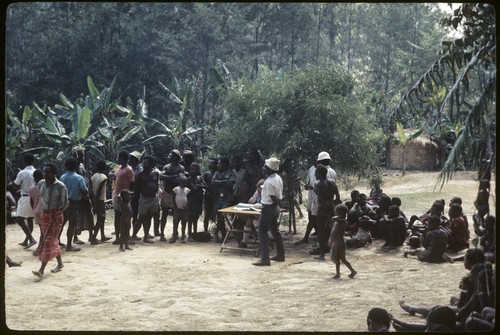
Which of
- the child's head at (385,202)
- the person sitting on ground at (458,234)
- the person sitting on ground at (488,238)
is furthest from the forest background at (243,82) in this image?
the person sitting on ground at (458,234)

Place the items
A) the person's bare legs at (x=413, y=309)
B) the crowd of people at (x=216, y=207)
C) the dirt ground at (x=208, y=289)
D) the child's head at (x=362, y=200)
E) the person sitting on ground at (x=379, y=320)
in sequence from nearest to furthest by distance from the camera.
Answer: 1. the person sitting on ground at (x=379, y=320)
2. the person's bare legs at (x=413, y=309)
3. the dirt ground at (x=208, y=289)
4. the crowd of people at (x=216, y=207)
5. the child's head at (x=362, y=200)

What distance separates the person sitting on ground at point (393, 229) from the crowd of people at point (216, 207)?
0.6 inches

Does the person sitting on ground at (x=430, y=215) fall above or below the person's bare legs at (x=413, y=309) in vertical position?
above

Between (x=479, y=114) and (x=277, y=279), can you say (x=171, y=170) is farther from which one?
(x=479, y=114)

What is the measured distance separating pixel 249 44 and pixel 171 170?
65.9ft

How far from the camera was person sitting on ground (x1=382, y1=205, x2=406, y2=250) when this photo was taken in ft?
34.9

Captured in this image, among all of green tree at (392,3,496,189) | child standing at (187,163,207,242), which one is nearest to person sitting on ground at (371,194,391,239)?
child standing at (187,163,207,242)

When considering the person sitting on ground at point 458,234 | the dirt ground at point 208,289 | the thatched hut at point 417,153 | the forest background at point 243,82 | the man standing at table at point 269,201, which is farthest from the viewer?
the thatched hut at point 417,153

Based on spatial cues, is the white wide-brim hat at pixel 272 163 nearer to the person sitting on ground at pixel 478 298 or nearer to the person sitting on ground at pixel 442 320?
the person sitting on ground at pixel 478 298

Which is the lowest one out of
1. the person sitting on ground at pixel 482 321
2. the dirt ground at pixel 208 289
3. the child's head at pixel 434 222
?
the dirt ground at pixel 208 289

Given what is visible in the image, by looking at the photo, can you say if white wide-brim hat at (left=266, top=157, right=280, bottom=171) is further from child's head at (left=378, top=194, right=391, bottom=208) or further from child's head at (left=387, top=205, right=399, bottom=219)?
child's head at (left=378, top=194, right=391, bottom=208)

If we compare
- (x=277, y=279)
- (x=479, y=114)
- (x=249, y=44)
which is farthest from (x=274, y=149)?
(x=249, y=44)

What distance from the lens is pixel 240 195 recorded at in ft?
38.2

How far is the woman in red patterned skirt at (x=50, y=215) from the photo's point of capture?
8.73 metres
